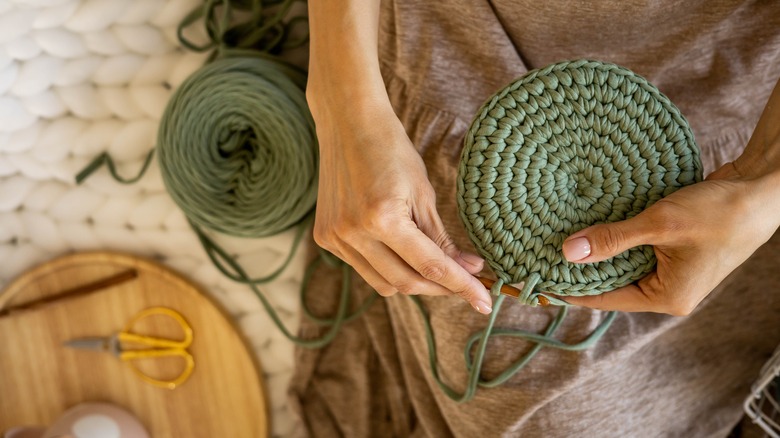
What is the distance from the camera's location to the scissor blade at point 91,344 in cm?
104

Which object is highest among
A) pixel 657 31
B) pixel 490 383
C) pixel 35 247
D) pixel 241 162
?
pixel 657 31

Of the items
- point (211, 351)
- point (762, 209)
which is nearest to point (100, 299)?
point (211, 351)

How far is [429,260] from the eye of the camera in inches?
24.5

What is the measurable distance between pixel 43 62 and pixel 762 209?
0.96m

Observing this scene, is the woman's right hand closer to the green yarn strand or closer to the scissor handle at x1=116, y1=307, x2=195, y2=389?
the green yarn strand

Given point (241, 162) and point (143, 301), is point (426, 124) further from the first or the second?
point (143, 301)

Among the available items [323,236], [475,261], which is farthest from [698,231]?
[323,236]

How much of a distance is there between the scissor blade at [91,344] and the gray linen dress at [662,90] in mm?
470

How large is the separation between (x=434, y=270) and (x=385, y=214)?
7 centimetres

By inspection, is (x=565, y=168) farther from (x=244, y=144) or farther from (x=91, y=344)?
(x=91, y=344)

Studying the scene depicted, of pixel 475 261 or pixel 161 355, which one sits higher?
pixel 475 261

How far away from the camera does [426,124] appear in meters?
0.80

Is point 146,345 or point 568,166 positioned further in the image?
point 146,345

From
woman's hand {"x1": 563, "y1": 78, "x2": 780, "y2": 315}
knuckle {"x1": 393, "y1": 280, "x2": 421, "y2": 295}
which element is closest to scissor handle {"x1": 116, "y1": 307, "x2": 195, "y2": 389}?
knuckle {"x1": 393, "y1": 280, "x2": 421, "y2": 295}
